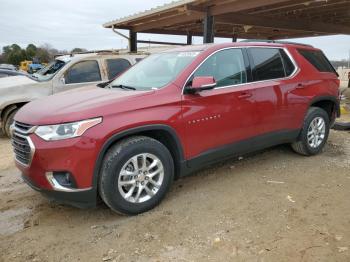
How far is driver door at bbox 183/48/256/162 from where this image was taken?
13.0ft

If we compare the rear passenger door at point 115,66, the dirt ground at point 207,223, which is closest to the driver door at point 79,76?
the rear passenger door at point 115,66

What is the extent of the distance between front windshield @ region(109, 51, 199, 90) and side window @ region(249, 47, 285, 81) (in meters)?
0.90

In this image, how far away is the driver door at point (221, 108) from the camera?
396 centimetres

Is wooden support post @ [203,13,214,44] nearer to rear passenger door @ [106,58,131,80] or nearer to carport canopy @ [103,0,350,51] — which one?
carport canopy @ [103,0,350,51]

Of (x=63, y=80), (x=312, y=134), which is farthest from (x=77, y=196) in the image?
(x=63, y=80)

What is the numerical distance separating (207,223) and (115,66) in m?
5.66

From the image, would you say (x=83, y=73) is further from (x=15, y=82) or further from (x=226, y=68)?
(x=226, y=68)

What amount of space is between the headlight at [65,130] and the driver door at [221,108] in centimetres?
110

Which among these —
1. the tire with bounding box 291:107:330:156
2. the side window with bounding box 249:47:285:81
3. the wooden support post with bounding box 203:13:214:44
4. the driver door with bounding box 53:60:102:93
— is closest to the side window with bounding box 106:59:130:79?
the driver door with bounding box 53:60:102:93

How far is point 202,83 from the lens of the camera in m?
3.82

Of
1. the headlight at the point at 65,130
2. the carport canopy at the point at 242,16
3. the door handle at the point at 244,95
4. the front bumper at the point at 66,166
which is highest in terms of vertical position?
the carport canopy at the point at 242,16

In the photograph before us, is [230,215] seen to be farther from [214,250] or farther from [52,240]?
[52,240]

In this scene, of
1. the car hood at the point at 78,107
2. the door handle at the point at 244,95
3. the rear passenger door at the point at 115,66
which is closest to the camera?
the car hood at the point at 78,107

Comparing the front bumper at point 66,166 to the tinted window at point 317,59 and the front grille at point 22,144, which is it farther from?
the tinted window at point 317,59
